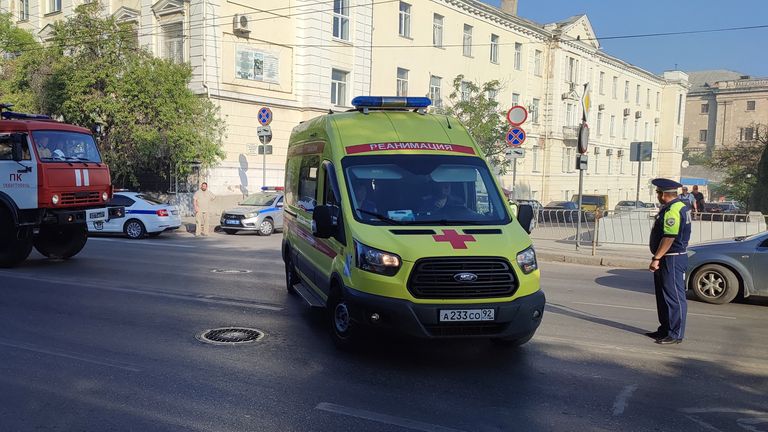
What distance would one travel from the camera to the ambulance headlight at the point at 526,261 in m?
5.82

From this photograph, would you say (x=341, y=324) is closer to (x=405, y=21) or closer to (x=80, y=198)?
(x=80, y=198)

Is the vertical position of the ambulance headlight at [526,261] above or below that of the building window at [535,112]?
below

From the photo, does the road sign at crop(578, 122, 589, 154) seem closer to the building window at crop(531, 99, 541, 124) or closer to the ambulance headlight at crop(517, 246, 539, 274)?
the ambulance headlight at crop(517, 246, 539, 274)

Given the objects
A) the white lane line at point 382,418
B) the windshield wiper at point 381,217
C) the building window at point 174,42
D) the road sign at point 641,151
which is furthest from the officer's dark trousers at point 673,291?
the building window at point 174,42

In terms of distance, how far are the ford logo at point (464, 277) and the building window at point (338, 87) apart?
26.6 metres

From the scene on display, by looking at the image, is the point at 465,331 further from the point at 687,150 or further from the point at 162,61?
the point at 687,150

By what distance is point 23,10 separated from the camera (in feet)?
114

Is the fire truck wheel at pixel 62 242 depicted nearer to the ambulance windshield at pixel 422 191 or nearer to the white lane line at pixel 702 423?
the ambulance windshield at pixel 422 191

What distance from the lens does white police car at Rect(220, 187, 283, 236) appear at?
792 inches

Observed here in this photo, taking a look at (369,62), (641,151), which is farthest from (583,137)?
(369,62)

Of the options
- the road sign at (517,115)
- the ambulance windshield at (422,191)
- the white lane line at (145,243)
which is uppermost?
the road sign at (517,115)

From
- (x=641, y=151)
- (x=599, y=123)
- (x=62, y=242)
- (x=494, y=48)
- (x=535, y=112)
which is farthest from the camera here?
(x=599, y=123)

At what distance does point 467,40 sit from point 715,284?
3191cm

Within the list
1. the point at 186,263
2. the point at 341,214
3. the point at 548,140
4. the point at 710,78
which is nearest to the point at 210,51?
the point at 186,263
